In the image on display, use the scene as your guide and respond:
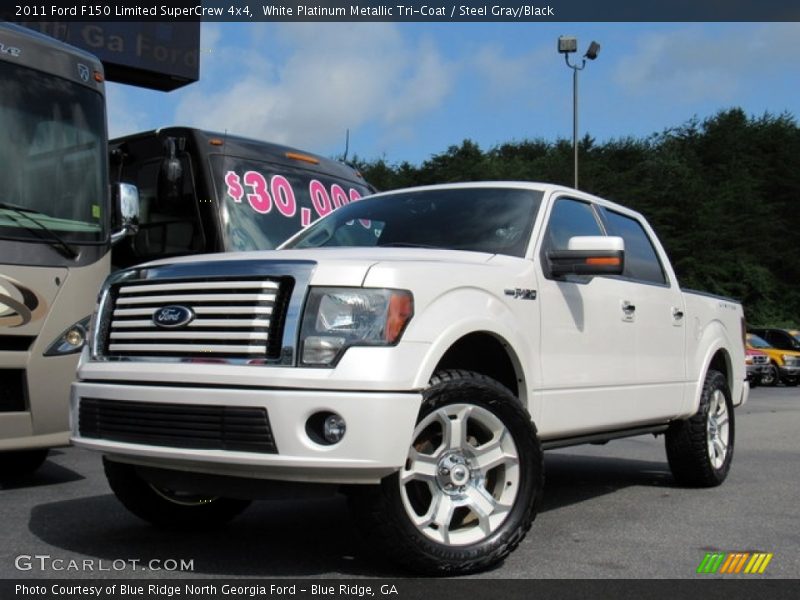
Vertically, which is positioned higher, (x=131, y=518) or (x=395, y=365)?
(x=395, y=365)

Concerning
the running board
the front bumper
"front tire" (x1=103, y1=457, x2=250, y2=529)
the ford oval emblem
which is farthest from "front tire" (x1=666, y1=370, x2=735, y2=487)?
the ford oval emblem

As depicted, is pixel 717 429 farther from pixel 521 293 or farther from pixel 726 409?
pixel 521 293

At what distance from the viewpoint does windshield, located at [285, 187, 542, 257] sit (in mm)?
4992

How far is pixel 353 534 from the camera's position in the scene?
4.79m

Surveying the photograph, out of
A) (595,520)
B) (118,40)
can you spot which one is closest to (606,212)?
(595,520)

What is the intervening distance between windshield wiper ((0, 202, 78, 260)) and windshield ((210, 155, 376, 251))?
233cm

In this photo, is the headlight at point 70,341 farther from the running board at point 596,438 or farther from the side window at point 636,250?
the side window at point 636,250

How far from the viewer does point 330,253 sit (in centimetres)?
417

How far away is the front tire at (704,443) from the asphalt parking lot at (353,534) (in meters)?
0.14

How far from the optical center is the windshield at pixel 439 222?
4.99 metres

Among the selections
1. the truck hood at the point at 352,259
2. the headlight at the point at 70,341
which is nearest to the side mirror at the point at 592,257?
the truck hood at the point at 352,259

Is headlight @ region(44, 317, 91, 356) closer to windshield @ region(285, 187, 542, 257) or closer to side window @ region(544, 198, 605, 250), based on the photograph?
windshield @ region(285, 187, 542, 257)

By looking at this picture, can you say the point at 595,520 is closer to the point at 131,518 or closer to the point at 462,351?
the point at 462,351
